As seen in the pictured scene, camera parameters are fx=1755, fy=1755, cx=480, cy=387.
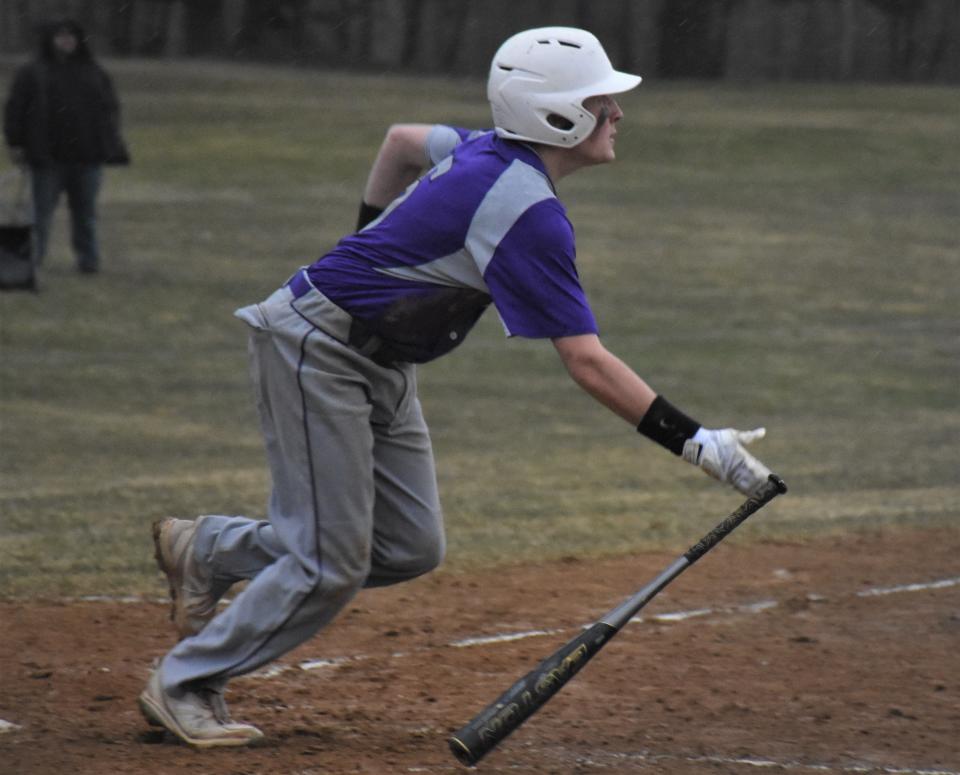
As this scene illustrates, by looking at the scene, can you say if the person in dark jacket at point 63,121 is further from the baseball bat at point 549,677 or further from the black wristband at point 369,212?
the baseball bat at point 549,677

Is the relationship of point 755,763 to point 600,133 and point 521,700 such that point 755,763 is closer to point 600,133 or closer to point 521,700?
point 521,700

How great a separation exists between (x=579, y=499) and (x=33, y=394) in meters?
4.32

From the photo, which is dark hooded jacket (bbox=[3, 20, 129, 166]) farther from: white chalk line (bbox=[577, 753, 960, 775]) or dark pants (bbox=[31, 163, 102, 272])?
white chalk line (bbox=[577, 753, 960, 775])

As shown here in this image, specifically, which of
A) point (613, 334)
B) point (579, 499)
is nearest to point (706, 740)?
point (579, 499)

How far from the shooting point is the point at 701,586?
7.39 meters

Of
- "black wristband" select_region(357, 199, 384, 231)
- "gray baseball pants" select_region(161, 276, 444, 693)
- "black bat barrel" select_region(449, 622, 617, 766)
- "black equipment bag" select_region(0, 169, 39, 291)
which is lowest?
"black equipment bag" select_region(0, 169, 39, 291)

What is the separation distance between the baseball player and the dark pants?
1137 cm

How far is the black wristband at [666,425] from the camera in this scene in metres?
4.70

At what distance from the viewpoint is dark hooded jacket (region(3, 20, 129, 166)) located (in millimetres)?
15266

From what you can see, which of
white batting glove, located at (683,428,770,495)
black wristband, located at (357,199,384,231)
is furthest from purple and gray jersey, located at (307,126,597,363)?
black wristband, located at (357,199,384,231)

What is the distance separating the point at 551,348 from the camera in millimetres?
14070

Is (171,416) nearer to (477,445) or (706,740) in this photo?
(477,445)

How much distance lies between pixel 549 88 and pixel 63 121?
36.7ft

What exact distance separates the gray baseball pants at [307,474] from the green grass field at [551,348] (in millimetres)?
2348
